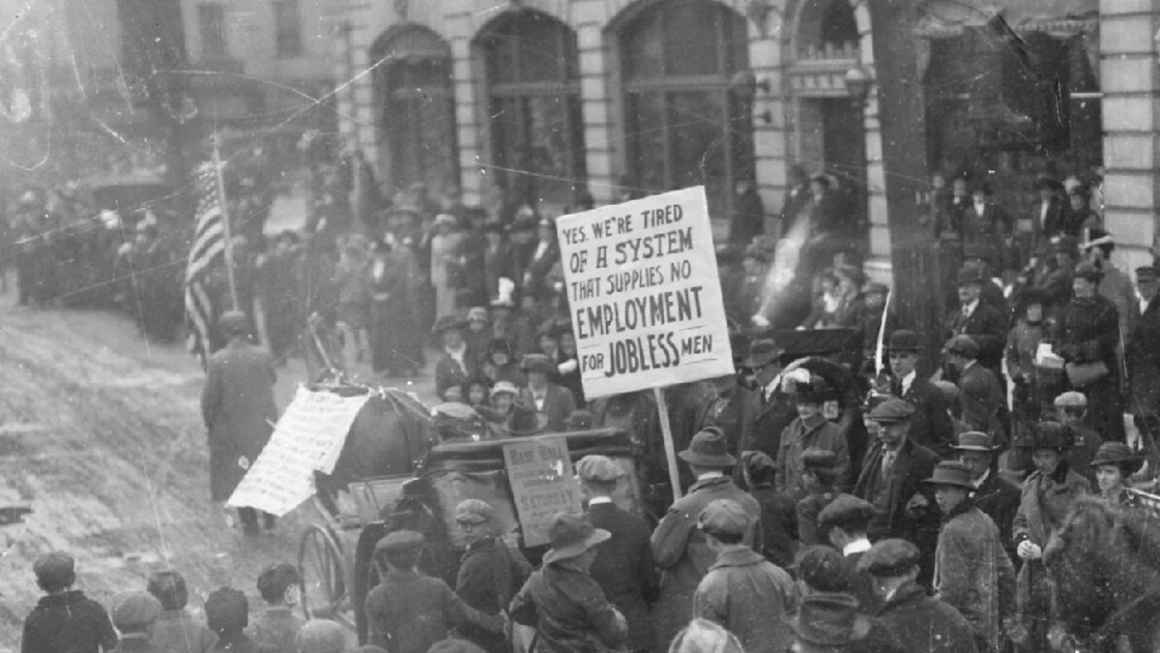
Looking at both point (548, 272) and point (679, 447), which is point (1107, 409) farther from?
point (548, 272)

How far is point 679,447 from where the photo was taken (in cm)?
1138

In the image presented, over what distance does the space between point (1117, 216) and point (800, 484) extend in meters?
8.40

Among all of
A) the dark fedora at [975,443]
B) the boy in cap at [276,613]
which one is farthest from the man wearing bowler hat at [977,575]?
the boy in cap at [276,613]

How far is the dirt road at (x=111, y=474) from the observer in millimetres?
12414

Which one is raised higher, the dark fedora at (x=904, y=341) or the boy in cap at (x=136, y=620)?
the dark fedora at (x=904, y=341)

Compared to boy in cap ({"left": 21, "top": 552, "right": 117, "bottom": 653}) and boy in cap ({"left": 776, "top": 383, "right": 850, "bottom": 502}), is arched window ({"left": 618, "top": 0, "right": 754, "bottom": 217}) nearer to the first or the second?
boy in cap ({"left": 776, "top": 383, "right": 850, "bottom": 502})

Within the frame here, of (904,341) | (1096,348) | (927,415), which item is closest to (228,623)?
(927,415)

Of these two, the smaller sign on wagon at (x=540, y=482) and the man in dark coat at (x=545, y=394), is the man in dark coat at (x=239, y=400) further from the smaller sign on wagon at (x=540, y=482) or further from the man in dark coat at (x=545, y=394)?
the smaller sign on wagon at (x=540, y=482)

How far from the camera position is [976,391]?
1114 cm

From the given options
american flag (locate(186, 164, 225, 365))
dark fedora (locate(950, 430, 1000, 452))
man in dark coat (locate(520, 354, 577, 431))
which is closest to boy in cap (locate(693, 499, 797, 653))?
dark fedora (locate(950, 430, 1000, 452))

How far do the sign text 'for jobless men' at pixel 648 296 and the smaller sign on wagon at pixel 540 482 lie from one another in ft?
2.19

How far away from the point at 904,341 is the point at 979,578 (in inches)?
133

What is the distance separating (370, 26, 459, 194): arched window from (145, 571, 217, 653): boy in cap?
774 inches

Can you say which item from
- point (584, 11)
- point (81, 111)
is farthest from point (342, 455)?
point (81, 111)
